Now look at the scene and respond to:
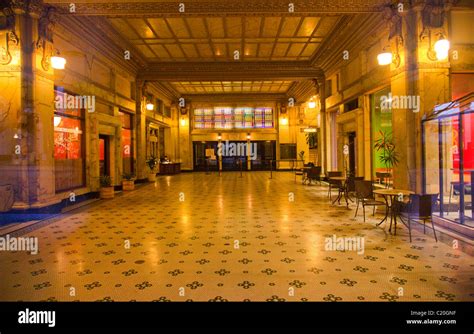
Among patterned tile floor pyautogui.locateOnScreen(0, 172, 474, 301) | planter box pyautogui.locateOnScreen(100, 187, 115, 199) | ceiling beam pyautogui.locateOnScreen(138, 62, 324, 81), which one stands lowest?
patterned tile floor pyautogui.locateOnScreen(0, 172, 474, 301)

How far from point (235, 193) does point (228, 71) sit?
5.79 m

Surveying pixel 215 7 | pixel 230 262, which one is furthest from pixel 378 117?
pixel 230 262

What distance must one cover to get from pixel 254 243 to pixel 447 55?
5369 mm

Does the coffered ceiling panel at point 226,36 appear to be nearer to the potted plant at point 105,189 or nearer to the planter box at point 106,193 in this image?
the potted plant at point 105,189

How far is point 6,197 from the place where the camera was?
626 centimetres

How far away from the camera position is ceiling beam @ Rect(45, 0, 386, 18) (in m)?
6.76

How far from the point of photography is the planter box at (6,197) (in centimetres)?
618

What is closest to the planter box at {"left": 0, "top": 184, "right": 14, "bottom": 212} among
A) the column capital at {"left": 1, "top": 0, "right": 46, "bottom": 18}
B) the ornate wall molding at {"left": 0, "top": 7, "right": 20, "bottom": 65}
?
the ornate wall molding at {"left": 0, "top": 7, "right": 20, "bottom": 65}

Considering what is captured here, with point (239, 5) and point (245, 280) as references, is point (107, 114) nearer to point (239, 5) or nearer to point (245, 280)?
point (239, 5)

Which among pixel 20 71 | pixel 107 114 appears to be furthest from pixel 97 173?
pixel 20 71

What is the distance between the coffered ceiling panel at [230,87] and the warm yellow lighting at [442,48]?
11540 mm

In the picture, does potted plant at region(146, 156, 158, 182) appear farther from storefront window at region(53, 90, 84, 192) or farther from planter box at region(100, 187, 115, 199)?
storefront window at region(53, 90, 84, 192)

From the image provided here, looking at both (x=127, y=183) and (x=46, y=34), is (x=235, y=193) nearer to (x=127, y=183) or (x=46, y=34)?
(x=127, y=183)

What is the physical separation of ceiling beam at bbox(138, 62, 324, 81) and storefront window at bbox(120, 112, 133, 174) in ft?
6.60
